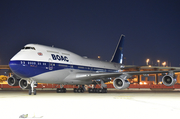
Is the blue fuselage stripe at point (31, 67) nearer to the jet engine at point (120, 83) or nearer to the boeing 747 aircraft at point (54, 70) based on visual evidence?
the boeing 747 aircraft at point (54, 70)

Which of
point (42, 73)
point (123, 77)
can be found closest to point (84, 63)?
point (123, 77)

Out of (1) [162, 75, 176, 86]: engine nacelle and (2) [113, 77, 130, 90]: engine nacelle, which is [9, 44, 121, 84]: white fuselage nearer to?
(2) [113, 77, 130, 90]: engine nacelle

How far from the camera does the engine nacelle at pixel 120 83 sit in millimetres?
23383

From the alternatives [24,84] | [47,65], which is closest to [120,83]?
[47,65]

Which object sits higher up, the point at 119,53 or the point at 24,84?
the point at 119,53

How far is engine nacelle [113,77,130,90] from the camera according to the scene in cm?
2338

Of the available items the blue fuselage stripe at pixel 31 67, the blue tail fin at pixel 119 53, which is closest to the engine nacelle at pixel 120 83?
the blue fuselage stripe at pixel 31 67

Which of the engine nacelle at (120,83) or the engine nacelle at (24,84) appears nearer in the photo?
the engine nacelle at (120,83)

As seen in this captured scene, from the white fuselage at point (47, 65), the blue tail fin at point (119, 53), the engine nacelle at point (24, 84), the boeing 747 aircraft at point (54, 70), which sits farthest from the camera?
the blue tail fin at point (119, 53)

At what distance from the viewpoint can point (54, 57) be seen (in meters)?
22.9

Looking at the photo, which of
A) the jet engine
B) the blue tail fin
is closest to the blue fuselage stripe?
the jet engine

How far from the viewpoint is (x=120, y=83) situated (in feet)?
79.6
